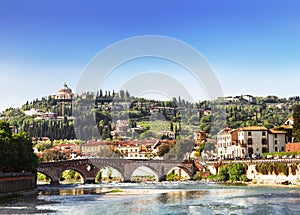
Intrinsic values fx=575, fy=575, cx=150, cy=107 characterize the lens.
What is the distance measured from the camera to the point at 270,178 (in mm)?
74750

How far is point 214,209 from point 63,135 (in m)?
161

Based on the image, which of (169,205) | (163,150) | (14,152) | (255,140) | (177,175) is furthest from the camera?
(163,150)

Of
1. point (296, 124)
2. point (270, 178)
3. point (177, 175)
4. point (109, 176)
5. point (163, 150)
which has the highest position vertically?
point (296, 124)

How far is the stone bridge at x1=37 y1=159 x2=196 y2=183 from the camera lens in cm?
9312

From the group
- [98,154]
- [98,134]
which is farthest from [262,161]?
[98,134]

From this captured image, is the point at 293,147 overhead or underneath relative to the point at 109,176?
overhead

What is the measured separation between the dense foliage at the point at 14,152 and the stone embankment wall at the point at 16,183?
137 centimetres

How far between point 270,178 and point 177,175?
3677 centimetres

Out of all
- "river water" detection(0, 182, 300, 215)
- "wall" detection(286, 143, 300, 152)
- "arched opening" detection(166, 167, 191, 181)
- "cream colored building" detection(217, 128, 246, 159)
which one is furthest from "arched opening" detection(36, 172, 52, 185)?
"river water" detection(0, 182, 300, 215)

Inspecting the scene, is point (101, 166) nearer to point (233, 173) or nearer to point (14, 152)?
point (233, 173)

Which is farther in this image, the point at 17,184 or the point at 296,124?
the point at 296,124

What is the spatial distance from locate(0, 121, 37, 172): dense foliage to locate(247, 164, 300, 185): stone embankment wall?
98.3 feet

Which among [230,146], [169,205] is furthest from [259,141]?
[169,205]

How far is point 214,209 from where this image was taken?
140 ft
